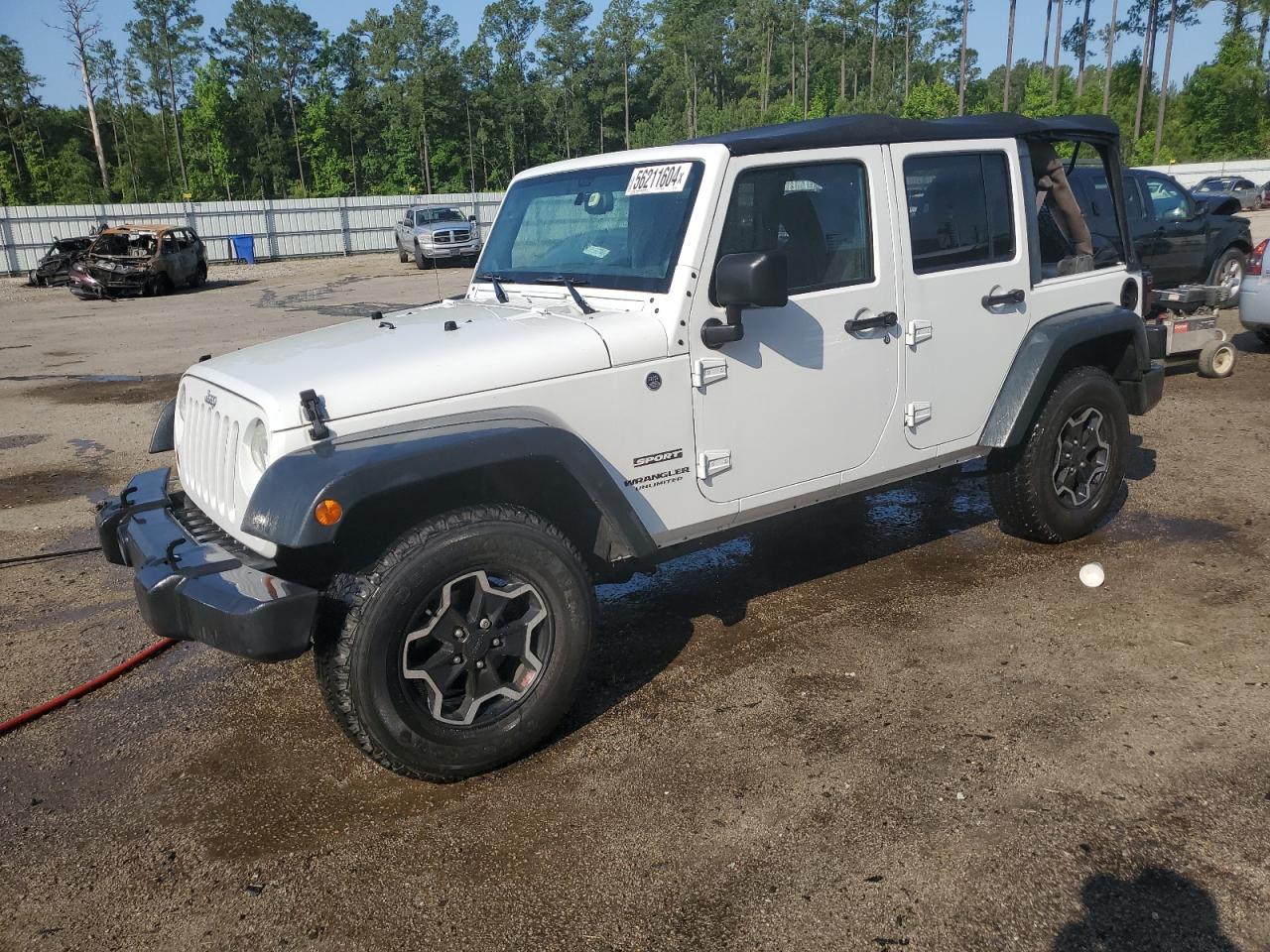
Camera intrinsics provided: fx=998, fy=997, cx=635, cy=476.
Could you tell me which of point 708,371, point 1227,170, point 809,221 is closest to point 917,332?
point 809,221

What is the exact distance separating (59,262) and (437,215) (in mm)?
10305

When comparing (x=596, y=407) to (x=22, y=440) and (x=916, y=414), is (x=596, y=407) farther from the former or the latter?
(x=22, y=440)

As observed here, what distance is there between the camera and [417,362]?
3303mm

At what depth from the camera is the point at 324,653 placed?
3045 mm

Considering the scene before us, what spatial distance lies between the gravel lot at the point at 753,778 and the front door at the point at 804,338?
0.87 metres

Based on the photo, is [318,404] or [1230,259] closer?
[318,404]

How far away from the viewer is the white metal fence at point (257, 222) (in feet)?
106

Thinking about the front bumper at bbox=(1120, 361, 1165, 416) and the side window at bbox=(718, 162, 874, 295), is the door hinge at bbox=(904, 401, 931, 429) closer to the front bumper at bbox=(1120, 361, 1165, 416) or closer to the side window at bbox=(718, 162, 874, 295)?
the side window at bbox=(718, 162, 874, 295)

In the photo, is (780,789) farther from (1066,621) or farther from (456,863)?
(1066,621)

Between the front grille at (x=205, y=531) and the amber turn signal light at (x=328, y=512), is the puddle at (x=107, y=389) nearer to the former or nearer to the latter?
the front grille at (x=205, y=531)

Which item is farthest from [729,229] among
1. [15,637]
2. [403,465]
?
[15,637]

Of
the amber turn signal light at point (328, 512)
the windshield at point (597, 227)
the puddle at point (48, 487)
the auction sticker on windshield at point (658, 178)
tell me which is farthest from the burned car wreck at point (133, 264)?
the amber turn signal light at point (328, 512)

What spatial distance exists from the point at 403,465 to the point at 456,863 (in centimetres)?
119

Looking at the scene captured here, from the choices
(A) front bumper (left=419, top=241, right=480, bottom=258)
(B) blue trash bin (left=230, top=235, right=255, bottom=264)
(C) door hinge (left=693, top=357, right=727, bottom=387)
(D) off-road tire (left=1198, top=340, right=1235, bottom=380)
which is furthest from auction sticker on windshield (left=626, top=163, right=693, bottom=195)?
(B) blue trash bin (left=230, top=235, right=255, bottom=264)
